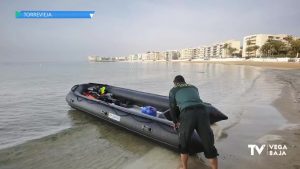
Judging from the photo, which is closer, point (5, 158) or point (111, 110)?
point (5, 158)

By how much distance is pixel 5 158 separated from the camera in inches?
238

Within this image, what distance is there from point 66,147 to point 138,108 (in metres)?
3.67

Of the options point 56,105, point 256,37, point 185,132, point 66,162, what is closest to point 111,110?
point 66,162

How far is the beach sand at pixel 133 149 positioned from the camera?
5.14 meters

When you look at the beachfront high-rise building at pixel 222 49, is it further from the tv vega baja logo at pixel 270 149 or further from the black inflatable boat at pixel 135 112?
the tv vega baja logo at pixel 270 149

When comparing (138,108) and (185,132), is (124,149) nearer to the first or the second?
(185,132)

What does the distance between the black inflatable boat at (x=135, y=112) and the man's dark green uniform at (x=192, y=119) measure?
2.42 ft

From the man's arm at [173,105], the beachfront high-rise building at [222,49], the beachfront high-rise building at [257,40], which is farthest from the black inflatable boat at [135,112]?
the beachfront high-rise building at [222,49]

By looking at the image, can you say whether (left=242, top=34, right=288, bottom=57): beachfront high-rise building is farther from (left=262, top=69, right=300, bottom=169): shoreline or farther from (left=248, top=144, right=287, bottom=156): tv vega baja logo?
(left=248, top=144, right=287, bottom=156): tv vega baja logo

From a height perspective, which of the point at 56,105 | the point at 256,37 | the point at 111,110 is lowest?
the point at 56,105

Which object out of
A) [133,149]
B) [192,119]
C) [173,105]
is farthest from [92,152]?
[192,119]

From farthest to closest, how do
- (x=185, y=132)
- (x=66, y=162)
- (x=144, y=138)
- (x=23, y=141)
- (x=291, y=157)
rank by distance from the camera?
(x=23, y=141) → (x=144, y=138) → (x=66, y=162) → (x=291, y=157) → (x=185, y=132)

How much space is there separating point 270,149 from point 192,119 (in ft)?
8.90

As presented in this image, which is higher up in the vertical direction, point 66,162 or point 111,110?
point 111,110
